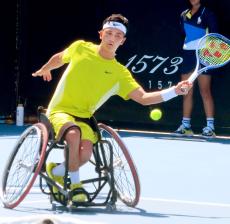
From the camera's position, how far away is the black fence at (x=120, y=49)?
912 centimetres

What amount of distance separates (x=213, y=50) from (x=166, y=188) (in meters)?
1.04

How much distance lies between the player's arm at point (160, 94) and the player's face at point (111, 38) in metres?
0.32

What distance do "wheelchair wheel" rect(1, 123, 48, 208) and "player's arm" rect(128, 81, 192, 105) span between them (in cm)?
66

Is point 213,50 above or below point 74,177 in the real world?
above

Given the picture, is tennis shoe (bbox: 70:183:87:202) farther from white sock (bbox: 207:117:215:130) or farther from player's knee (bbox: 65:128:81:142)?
white sock (bbox: 207:117:215:130)

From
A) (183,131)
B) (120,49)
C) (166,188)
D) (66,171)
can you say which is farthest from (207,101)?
(66,171)

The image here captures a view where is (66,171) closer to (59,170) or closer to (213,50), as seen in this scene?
(59,170)

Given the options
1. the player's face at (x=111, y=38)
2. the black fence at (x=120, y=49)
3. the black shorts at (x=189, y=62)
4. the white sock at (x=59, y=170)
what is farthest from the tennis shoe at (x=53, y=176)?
the black fence at (x=120, y=49)

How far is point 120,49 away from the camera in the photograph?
30.3ft

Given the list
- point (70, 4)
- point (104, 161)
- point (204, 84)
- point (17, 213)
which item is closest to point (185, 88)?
point (104, 161)

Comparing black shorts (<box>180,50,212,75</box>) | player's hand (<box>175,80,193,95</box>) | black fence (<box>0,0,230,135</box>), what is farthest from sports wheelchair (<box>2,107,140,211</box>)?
black fence (<box>0,0,230,135</box>)

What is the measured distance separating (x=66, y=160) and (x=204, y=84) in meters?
4.48

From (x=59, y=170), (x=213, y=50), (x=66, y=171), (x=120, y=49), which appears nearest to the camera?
(x=66, y=171)

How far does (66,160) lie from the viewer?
4.61m
